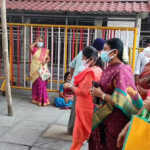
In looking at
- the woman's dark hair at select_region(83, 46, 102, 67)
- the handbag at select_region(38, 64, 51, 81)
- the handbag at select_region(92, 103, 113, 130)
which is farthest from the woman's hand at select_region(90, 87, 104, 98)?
the handbag at select_region(38, 64, 51, 81)

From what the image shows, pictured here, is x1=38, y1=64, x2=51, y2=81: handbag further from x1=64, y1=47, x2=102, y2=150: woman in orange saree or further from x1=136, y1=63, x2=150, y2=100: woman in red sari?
x1=136, y1=63, x2=150, y2=100: woman in red sari

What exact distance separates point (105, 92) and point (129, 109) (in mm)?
290

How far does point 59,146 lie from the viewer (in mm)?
3303

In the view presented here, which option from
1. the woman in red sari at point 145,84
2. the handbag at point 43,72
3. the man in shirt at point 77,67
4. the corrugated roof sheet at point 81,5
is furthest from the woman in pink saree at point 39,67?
the woman in red sari at point 145,84

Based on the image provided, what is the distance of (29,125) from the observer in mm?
4086

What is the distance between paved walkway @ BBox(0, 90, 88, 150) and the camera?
3.31 meters

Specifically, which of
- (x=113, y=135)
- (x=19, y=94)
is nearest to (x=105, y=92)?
(x=113, y=135)

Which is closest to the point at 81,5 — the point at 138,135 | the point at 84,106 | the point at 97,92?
the point at 84,106

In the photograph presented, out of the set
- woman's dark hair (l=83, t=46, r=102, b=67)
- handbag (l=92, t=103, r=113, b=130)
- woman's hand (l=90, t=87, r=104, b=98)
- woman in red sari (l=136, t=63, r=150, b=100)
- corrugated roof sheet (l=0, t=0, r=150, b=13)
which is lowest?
handbag (l=92, t=103, r=113, b=130)

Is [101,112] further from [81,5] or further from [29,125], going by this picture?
[81,5]

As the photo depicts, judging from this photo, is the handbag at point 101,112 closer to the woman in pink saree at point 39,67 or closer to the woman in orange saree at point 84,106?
the woman in orange saree at point 84,106

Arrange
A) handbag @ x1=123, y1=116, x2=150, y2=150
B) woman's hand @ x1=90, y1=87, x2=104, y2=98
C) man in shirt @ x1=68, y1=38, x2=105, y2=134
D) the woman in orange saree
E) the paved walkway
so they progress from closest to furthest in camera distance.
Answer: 1. handbag @ x1=123, y1=116, x2=150, y2=150
2. woman's hand @ x1=90, y1=87, x2=104, y2=98
3. the woman in orange saree
4. man in shirt @ x1=68, y1=38, x2=105, y2=134
5. the paved walkway

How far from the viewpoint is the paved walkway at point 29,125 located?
3.31m

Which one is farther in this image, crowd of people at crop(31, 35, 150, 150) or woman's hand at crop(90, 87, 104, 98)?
woman's hand at crop(90, 87, 104, 98)
